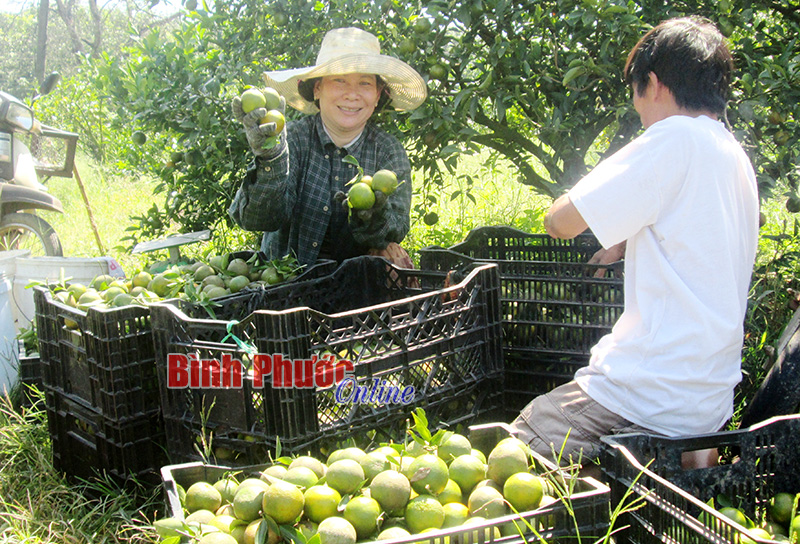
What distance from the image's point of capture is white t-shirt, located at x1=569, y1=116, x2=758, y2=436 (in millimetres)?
1766

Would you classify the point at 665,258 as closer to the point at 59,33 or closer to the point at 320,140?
the point at 320,140

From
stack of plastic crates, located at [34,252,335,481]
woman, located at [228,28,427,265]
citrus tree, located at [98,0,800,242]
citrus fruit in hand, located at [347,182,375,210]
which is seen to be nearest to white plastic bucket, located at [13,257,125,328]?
woman, located at [228,28,427,265]

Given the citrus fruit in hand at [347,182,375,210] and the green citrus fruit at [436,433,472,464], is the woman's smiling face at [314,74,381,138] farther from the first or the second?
the green citrus fruit at [436,433,472,464]

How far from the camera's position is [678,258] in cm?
183

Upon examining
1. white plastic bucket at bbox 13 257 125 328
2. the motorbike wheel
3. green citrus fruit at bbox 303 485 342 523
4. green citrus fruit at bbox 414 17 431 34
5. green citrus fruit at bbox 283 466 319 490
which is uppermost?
green citrus fruit at bbox 414 17 431 34

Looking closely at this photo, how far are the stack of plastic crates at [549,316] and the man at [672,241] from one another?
1.64 feet

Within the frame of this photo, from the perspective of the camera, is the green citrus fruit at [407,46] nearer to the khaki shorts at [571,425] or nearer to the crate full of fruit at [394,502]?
the khaki shorts at [571,425]

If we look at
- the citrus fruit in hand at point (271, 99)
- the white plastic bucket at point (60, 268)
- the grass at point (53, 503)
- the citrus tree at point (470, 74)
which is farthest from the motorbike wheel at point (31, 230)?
the citrus fruit in hand at point (271, 99)

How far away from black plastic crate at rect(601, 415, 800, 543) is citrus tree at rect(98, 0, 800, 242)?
1663mm

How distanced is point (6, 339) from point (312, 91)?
1876 mm

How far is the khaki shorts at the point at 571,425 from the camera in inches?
75.3

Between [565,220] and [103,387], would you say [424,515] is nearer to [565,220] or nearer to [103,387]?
[565,220]

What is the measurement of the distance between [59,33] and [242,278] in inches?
1058

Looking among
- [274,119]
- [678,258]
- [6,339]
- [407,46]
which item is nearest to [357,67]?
[407,46]
